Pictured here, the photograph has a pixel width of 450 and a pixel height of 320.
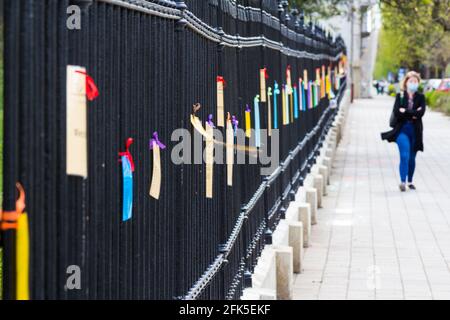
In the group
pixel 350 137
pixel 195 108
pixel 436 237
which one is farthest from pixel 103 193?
pixel 350 137

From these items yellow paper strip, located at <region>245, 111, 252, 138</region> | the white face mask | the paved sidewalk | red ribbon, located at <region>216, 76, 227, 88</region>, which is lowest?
the paved sidewalk

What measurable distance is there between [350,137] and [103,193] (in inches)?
1114

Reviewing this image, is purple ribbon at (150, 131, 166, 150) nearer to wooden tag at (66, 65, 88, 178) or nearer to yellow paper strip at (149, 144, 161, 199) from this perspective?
yellow paper strip at (149, 144, 161, 199)

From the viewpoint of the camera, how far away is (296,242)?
995 cm

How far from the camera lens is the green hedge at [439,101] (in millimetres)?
45300

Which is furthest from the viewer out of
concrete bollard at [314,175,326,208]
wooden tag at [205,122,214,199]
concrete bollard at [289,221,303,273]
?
concrete bollard at [314,175,326,208]

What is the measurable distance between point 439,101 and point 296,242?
135 ft

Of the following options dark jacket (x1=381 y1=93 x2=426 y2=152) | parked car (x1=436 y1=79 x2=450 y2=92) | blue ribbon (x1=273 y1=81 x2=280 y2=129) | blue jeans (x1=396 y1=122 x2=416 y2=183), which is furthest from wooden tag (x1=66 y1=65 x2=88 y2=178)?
parked car (x1=436 y1=79 x2=450 y2=92)

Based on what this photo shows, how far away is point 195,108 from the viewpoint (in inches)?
199

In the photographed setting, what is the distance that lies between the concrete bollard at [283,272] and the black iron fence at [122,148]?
109 cm

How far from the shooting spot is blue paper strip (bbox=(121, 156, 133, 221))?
11.2ft

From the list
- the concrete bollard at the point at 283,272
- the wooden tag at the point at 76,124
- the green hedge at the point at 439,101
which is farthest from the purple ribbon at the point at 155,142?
the green hedge at the point at 439,101

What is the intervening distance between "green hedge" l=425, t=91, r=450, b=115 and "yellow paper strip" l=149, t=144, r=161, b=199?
1604 inches

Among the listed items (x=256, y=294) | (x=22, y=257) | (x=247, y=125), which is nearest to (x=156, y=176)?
(x=22, y=257)
